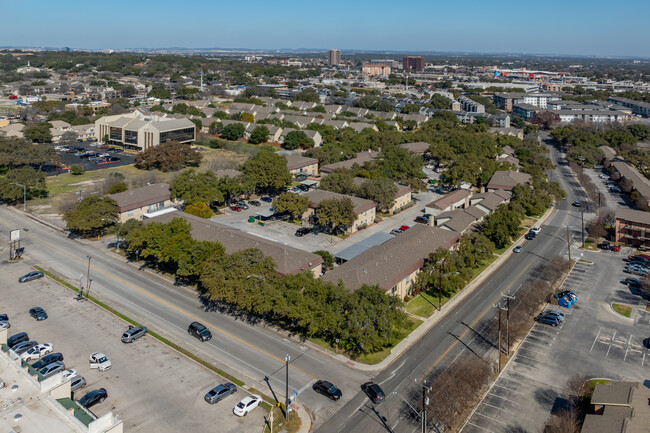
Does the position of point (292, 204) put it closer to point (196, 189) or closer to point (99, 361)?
point (196, 189)

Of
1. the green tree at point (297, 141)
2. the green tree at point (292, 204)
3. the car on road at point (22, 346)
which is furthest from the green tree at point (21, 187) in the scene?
the green tree at point (297, 141)

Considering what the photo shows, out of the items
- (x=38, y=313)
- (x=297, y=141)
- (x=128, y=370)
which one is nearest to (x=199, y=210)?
(x=38, y=313)

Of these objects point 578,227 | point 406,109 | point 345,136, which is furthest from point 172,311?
point 406,109

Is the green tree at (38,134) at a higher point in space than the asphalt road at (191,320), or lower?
higher

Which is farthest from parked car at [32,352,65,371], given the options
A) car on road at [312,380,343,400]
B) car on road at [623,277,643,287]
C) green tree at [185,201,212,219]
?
car on road at [623,277,643,287]

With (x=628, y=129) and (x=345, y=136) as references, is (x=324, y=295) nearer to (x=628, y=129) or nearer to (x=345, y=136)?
(x=345, y=136)

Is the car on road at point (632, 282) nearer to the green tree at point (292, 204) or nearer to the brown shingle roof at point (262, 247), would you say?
the brown shingle roof at point (262, 247)
